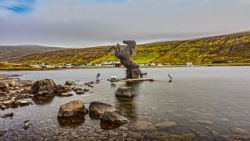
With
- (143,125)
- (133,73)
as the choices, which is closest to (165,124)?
(143,125)

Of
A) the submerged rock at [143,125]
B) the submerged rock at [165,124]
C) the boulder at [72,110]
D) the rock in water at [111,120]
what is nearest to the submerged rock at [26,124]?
the boulder at [72,110]

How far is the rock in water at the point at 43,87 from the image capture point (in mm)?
44938

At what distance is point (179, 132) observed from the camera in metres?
20.0

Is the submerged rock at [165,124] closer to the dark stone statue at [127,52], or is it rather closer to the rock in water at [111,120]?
the rock in water at [111,120]

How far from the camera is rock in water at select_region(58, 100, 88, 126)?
80.4 feet

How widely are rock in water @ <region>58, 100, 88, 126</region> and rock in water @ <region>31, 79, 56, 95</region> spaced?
19691 mm

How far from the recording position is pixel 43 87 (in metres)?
45.8

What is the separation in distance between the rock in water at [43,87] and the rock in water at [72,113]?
19691 mm

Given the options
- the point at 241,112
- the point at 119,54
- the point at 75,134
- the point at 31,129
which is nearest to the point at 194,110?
the point at 241,112

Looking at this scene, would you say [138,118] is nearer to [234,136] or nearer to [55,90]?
[234,136]

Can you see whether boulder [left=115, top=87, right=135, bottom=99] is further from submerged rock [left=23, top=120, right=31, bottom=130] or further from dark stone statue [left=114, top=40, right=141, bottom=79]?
dark stone statue [left=114, top=40, right=141, bottom=79]

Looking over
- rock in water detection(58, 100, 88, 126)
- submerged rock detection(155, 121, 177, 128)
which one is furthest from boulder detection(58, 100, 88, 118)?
submerged rock detection(155, 121, 177, 128)

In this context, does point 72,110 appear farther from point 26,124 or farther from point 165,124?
point 165,124

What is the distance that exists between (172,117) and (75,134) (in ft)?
35.4
